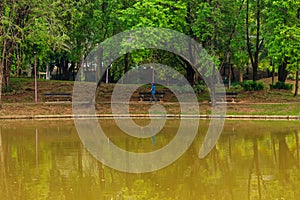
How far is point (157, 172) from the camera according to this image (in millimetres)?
13648

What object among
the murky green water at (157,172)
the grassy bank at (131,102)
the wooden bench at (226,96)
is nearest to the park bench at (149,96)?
the grassy bank at (131,102)

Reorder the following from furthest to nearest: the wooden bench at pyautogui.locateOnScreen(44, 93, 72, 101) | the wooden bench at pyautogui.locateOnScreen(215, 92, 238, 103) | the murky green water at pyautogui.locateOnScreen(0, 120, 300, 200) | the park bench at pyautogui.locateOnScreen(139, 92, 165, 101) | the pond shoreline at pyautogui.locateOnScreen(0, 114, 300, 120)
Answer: the park bench at pyautogui.locateOnScreen(139, 92, 165, 101) < the wooden bench at pyautogui.locateOnScreen(44, 93, 72, 101) < the wooden bench at pyautogui.locateOnScreen(215, 92, 238, 103) < the pond shoreline at pyautogui.locateOnScreen(0, 114, 300, 120) < the murky green water at pyautogui.locateOnScreen(0, 120, 300, 200)

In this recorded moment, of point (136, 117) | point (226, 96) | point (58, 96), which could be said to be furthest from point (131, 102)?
point (226, 96)

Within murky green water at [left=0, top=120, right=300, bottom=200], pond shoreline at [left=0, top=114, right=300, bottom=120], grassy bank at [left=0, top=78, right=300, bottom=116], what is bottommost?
murky green water at [left=0, top=120, right=300, bottom=200]

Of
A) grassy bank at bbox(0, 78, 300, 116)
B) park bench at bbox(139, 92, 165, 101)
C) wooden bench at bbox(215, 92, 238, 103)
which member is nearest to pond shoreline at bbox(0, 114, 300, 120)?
grassy bank at bbox(0, 78, 300, 116)

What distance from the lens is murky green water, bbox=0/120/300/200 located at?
1120cm

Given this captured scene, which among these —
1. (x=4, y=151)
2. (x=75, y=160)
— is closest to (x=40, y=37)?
(x=4, y=151)

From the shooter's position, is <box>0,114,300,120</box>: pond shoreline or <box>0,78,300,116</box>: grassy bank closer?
<box>0,114,300,120</box>: pond shoreline

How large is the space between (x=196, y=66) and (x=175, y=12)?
3.97 metres

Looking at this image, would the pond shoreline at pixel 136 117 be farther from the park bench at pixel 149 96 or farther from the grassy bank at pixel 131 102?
the park bench at pixel 149 96

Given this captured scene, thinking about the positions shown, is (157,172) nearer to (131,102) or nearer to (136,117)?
(136,117)

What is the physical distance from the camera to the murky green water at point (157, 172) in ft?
36.8

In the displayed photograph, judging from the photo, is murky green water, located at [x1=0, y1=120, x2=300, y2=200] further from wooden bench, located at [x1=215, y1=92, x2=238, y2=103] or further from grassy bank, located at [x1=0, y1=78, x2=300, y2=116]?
wooden bench, located at [x1=215, y1=92, x2=238, y2=103]

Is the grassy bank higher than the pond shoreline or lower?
higher
